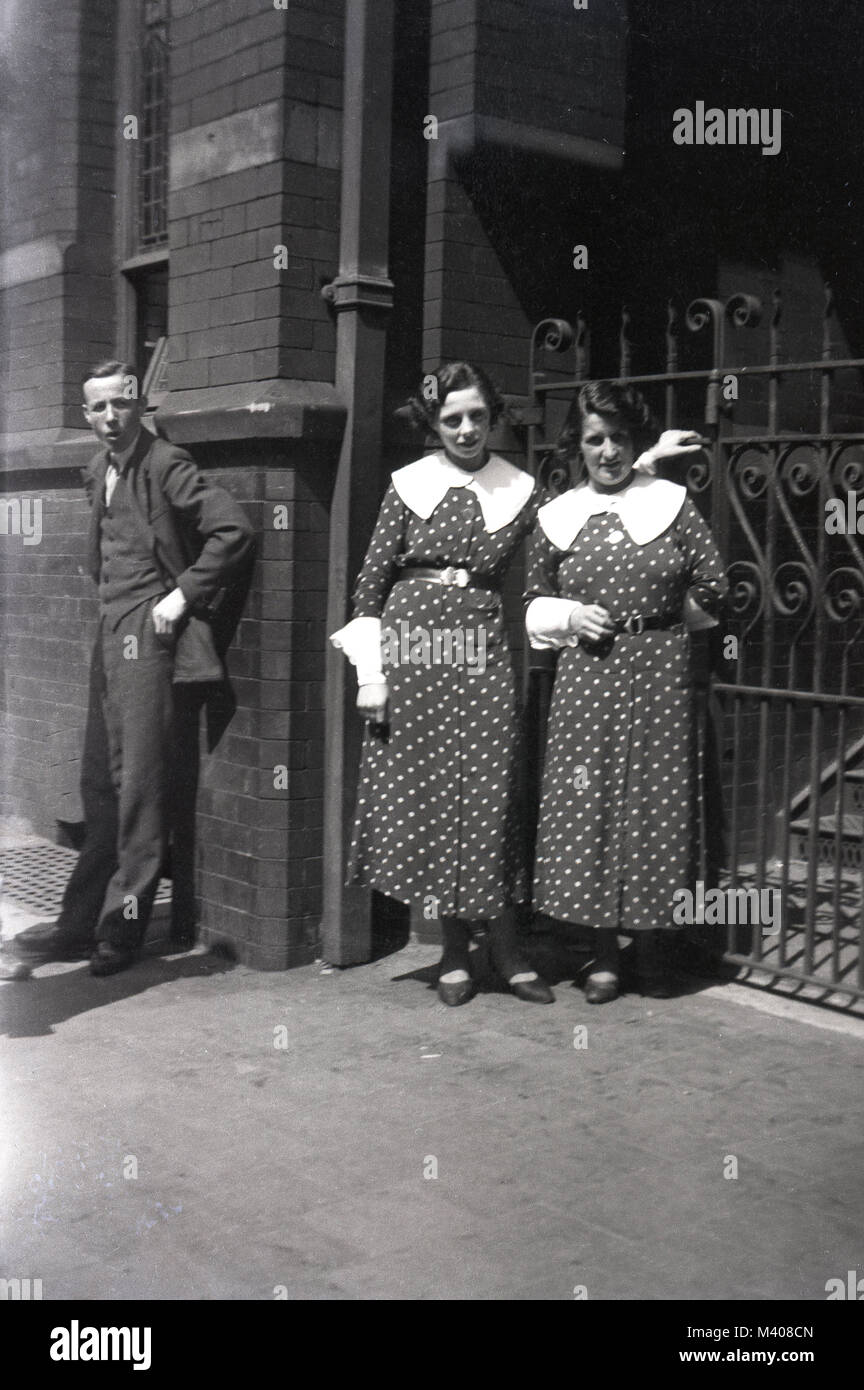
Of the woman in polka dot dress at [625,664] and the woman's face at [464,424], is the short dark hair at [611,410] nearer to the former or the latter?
the woman in polka dot dress at [625,664]

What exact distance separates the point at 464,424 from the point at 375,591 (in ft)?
2.12

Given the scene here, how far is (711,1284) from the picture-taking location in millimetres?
3270

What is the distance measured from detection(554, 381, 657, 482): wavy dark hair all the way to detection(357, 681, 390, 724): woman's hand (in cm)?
102

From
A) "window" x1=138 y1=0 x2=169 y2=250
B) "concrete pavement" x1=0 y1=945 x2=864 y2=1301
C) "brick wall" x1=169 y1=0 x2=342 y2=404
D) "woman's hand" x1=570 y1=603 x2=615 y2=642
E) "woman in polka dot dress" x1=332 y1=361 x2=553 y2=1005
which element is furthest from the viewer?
"window" x1=138 y1=0 x2=169 y2=250

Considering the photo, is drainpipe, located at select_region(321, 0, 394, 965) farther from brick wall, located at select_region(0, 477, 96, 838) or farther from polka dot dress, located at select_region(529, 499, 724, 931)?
brick wall, located at select_region(0, 477, 96, 838)

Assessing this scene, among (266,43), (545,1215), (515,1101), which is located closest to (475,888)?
(515,1101)

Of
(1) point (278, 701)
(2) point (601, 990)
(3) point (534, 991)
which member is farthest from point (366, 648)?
(2) point (601, 990)

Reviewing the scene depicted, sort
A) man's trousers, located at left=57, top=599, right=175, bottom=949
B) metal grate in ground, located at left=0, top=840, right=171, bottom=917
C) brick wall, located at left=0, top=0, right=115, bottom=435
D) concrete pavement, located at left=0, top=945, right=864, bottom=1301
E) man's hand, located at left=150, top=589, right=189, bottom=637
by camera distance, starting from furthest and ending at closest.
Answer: brick wall, located at left=0, top=0, right=115, bottom=435 → metal grate in ground, located at left=0, top=840, right=171, bottom=917 → man's trousers, located at left=57, top=599, right=175, bottom=949 → man's hand, located at left=150, top=589, right=189, bottom=637 → concrete pavement, located at left=0, top=945, right=864, bottom=1301

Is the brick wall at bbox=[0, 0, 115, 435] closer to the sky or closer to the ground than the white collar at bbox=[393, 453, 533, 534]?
closer to the sky

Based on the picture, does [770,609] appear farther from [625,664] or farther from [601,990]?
[601,990]

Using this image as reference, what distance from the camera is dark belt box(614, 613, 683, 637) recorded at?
16.8ft

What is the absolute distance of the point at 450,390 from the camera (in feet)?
16.9

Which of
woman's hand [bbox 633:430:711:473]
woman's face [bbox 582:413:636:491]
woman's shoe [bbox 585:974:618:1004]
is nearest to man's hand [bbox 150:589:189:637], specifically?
woman's face [bbox 582:413:636:491]

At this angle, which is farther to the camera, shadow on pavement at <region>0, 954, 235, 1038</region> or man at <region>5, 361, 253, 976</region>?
man at <region>5, 361, 253, 976</region>
